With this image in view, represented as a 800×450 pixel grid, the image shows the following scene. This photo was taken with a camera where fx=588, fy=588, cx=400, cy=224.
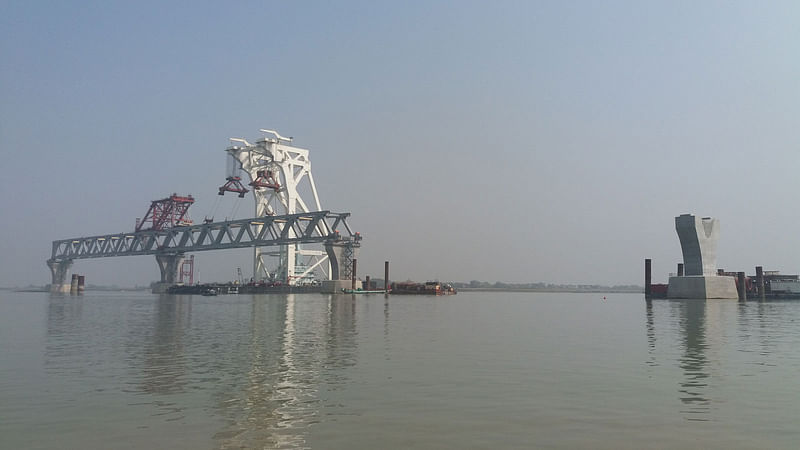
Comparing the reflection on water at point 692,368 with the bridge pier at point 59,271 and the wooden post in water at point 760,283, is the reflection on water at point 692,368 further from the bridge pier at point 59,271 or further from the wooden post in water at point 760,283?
the bridge pier at point 59,271

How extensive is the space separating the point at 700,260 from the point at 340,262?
5880cm

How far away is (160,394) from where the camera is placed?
12.6m

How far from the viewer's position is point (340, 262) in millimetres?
107625

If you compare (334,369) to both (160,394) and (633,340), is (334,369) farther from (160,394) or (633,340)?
(633,340)

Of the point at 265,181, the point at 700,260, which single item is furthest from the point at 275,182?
the point at 700,260

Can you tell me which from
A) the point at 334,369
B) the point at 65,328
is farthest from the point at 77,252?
the point at 334,369

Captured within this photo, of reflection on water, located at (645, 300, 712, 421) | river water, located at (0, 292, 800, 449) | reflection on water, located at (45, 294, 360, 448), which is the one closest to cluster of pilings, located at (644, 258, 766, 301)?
reflection on water, located at (645, 300, 712, 421)

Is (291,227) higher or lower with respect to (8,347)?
higher

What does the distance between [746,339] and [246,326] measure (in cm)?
2428

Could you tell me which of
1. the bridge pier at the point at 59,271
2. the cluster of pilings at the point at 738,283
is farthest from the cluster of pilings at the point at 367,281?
the bridge pier at the point at 59,271

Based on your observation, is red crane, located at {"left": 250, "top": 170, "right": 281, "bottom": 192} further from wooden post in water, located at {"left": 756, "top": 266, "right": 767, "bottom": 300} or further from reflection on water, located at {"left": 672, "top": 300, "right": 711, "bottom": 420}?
reflection on water, located at {"left": 672, "top": 300, "right": 711, "bottom": 420}

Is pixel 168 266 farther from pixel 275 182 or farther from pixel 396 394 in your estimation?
pixel 396 394

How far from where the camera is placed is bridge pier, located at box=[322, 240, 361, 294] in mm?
106912

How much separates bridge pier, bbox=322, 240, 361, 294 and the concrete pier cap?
54.4 m
